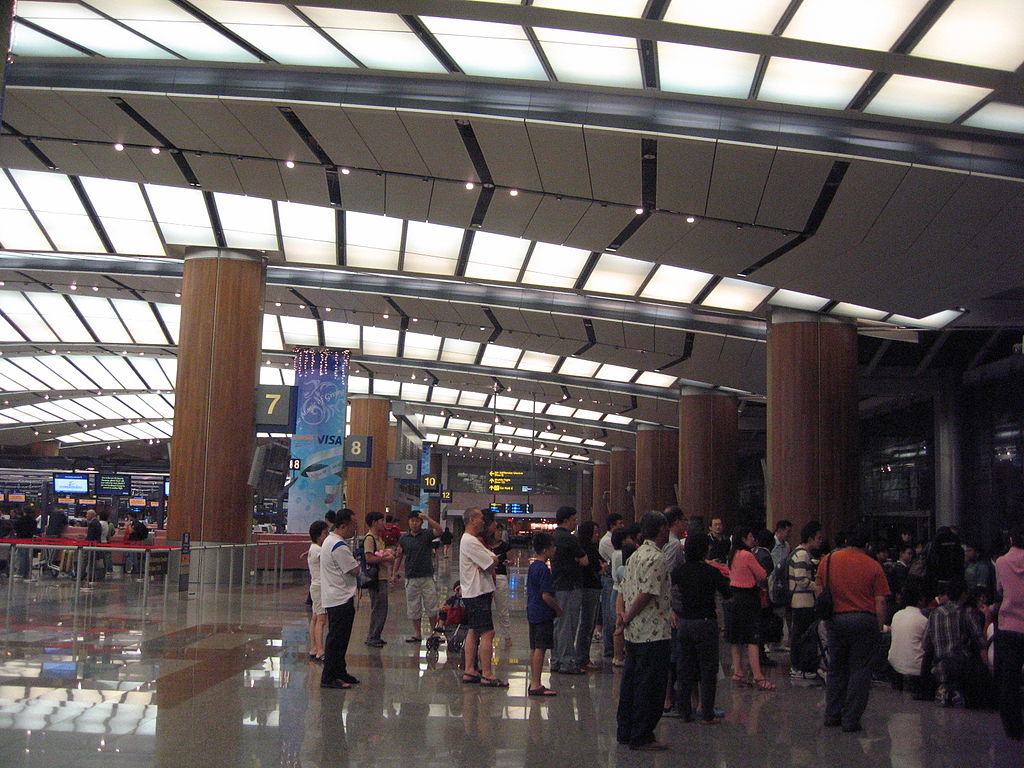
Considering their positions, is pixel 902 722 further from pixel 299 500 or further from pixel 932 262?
pixel 299 500

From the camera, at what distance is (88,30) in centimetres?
1272

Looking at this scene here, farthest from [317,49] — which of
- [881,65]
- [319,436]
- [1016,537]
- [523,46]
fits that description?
[319,436]

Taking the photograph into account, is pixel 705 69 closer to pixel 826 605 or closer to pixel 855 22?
pixel 855 22

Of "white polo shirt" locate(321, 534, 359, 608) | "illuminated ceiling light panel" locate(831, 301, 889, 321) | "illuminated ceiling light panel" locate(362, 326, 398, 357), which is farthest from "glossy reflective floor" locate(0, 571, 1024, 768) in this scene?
"illuminated ceiling light panel" locate(362, 326, 398, 357)

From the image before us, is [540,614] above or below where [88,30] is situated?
below

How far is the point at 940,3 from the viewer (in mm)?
9383

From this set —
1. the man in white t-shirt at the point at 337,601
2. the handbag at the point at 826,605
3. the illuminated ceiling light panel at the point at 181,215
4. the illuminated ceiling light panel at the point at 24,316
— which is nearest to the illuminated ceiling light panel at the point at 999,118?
the handbag at the point at 826,605

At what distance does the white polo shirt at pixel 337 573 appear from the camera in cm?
920

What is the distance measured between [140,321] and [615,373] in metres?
15.0

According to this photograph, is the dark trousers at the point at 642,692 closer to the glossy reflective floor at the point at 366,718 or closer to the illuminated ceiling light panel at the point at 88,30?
the glossy reflective floor at the point at 366,718

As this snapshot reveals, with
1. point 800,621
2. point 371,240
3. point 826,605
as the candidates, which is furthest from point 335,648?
point 371,240

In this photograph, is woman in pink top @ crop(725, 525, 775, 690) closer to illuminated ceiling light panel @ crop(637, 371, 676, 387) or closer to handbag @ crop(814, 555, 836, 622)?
handbag @ crop(814, 555, 836, 622)

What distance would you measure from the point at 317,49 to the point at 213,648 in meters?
7.31

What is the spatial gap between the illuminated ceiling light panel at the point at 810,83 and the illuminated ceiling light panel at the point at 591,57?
157 centimetres
